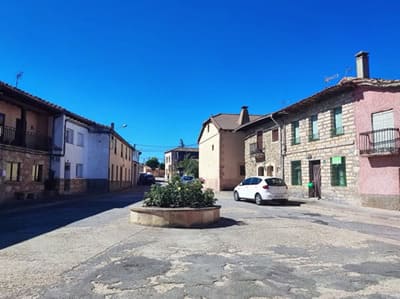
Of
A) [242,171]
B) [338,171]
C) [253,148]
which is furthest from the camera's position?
[242,171]

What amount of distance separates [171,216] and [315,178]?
13.7 meters

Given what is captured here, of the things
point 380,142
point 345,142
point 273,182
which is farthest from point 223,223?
point 345,142

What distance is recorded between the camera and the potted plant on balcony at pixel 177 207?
10.1m

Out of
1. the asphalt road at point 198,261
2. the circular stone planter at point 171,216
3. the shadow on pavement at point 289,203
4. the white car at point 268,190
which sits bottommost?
the asphalt road at point 198,261

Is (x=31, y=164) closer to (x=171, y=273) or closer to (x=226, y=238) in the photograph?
(x=226, y=238)

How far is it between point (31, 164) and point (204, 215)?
46.1ft

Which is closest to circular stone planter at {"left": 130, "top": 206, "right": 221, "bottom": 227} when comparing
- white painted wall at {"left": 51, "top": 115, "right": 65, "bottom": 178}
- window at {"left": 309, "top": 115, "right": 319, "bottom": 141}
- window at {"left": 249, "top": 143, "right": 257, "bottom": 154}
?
window at {"left": 309, "top": 115, "right": 319, "bottom": 141}

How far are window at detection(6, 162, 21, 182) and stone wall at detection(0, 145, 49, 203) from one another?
161 mm

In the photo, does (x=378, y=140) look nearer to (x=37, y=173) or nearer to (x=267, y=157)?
(x=267, y=157)

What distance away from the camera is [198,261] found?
20.2ft

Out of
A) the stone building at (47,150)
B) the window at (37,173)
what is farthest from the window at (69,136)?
the window at (37,173)

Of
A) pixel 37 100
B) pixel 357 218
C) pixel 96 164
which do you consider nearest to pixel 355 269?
pixel 357 218

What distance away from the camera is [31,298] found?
A: 13.8ft

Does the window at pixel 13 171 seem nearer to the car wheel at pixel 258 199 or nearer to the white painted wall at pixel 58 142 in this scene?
the white painted wall at pixel 58 142
